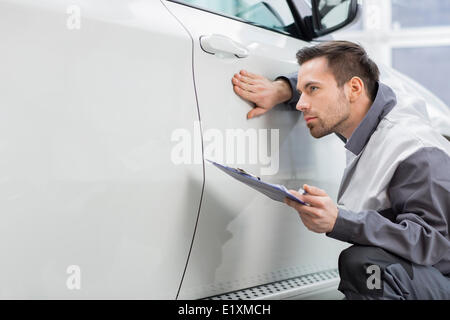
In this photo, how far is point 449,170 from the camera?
1270mm

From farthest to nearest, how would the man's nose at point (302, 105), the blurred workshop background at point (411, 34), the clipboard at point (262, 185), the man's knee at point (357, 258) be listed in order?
the blurred workshop background at point (411, 34)
the man's nose at point (302, 105)
the man's knee at point (357, 258)
the clipboard at point (262, 185)

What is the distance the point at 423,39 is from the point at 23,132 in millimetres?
5978

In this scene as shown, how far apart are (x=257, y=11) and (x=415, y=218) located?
84 cm

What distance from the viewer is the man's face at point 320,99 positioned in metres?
1.45

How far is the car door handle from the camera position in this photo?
4.08 feet

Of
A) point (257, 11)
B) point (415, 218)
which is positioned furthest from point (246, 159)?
point (257, 11)

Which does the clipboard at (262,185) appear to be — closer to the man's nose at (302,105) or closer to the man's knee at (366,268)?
the man's knee at (366,268)

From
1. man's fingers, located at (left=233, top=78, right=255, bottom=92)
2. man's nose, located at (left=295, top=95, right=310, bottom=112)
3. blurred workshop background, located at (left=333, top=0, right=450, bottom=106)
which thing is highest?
blurred workshop background, located at (left=333, top=0, right=450, bottom=106)

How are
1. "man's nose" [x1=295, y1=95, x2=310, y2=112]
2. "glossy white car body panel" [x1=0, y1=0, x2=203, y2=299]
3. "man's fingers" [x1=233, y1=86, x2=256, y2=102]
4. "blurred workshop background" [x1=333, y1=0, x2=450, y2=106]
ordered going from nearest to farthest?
"glossy white car body panel" [x1=0, y1=0, x2=203, y2=299] → "man's fingers" [x1=233, y1=86, x2=256, y2=102] → "man's nose" [x1=295, y1=95, x2=310, y2=112] → "blurred workshop background" [x1=333, y1=0, x2=450, y2=106]

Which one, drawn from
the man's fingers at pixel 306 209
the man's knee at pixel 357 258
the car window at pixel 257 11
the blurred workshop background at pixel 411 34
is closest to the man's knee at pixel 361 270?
the man's knee at pixel 357 258

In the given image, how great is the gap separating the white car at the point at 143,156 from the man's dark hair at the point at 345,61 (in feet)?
0.28

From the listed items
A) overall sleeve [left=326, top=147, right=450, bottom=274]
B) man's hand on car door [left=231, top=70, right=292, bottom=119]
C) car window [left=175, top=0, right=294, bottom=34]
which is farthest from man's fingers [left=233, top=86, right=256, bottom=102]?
overall sleeve [left=326, top=147, right=450, bottom=274]

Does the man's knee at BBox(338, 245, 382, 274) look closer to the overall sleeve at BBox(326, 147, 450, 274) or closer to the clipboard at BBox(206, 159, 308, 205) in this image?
the overall sleeve at BBox(326, 147, 450, 274)

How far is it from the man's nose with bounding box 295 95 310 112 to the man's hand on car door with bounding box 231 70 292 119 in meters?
0.05
